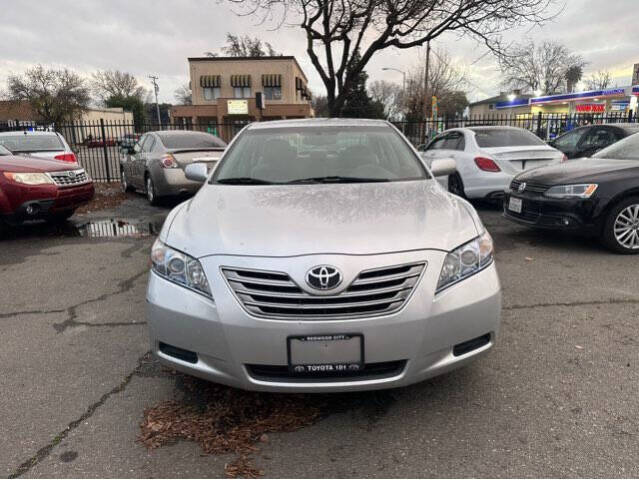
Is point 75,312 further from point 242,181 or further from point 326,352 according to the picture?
point 326,352

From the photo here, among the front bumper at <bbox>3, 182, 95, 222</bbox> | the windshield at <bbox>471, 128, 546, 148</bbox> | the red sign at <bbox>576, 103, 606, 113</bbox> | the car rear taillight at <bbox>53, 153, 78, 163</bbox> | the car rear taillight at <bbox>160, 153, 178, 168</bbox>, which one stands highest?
the red sign at <bbox>576, 103, 606, 113</bbox>

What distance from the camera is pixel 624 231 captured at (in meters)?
5.62

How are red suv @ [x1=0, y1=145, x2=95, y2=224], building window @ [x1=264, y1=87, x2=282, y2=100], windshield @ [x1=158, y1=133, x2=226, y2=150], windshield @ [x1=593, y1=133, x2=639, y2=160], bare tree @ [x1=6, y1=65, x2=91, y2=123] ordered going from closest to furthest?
windshield @ [x1=593, y1=133, x2=639, y2=160] < red suv @ [x1=0, y1=145, x2=95, y2=224] < windshield @ [x1=158, y1=133, x2=226, y2=150] < bare tree @ [x1=6, y1=65, x2=91, y2=123] < building window @ [x1=264, y1=87, x2=282, y2=100]

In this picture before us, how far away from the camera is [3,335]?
12.3 feet

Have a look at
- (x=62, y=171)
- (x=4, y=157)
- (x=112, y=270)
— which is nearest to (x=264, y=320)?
(x=112, y=270)

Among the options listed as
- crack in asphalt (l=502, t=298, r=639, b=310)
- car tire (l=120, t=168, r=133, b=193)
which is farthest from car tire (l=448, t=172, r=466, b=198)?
car tire (l=120, t=168, r=133, b=193)

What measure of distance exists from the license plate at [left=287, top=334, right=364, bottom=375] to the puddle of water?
558 centimetres

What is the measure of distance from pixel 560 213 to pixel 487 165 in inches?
96.0

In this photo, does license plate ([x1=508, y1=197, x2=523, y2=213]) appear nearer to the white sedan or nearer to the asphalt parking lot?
the white sedan

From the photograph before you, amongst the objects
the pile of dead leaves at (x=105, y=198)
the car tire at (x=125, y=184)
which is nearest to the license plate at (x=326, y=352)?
the pile of dead leaves at (x=105, y=198)

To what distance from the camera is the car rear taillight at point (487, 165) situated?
7926 mm

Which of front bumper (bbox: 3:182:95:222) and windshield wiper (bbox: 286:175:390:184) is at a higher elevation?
windshield wiper (bbox: 286:175:390:184)

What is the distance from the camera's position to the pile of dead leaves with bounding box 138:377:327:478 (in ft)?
7.71

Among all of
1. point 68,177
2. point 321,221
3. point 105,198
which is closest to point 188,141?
point 68,177
